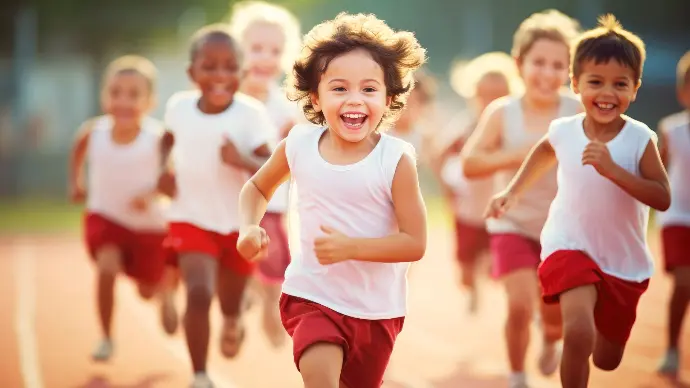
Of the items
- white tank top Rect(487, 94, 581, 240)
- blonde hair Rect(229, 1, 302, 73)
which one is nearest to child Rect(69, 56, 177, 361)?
blonde hair Rect(229, 1, 302, 73)

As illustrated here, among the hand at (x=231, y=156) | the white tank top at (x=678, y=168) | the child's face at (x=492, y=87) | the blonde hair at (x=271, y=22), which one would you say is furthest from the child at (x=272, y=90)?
the white tank top at (x=678, y=168)

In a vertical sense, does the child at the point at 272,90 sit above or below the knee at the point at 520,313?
above

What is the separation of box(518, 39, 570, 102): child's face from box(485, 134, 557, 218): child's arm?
1.49 metres

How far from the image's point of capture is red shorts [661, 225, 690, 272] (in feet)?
26.1

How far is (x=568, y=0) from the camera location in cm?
2467

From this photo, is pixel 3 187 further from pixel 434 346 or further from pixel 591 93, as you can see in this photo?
pixel 591 93

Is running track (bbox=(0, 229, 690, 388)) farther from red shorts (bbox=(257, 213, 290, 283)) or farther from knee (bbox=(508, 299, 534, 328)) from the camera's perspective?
knee (bbox=(508, 299, 534, 328))

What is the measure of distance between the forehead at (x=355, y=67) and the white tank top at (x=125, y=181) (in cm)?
414

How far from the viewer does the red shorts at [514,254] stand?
22.8 ft

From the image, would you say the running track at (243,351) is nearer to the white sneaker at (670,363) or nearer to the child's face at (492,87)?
the white sneaker at (670,363)

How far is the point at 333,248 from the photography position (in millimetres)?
4434

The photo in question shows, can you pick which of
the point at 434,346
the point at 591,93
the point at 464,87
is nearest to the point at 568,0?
the point at 464,87

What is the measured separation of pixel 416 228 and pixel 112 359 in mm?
4506

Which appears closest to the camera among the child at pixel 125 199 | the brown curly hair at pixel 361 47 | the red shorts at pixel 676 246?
the brown curly hair at pixel 361 47
